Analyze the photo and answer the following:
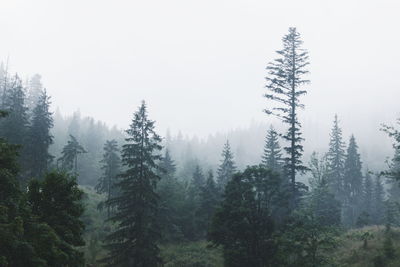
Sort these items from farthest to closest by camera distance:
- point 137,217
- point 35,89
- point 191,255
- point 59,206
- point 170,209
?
point 35,89
point 170,209
point 191,255
point 137,217
point 59,206

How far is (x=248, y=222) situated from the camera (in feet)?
83.7

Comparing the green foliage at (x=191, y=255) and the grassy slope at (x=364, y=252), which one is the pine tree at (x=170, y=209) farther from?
the grassy slope at (x=364, y=252)

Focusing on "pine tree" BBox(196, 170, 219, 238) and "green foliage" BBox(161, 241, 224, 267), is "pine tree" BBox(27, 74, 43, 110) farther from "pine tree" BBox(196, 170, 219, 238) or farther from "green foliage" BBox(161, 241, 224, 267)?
"green foliage" BBox(161, 241, 224, 267)

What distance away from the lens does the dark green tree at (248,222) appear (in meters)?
24.6

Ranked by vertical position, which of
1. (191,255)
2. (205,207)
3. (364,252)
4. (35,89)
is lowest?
(191,255)

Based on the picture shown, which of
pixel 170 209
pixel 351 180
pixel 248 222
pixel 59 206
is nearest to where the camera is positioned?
pixel 59 206

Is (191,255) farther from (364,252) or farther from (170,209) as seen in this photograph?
(364,252)

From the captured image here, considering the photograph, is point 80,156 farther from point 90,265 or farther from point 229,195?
point 229,195

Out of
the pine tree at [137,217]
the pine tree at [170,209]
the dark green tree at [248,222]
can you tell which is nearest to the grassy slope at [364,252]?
the dark green tree at [248,222]

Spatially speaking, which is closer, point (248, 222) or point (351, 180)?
point (248, 222)

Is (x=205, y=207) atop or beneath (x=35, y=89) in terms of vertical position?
beneath

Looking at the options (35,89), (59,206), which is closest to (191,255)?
(59,206)

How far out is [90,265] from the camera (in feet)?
113

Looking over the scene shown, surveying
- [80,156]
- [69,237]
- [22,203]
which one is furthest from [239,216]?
[80,156]
